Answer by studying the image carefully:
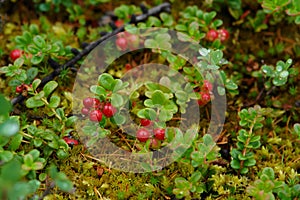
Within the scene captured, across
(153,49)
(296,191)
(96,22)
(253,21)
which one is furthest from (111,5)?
(296,191)

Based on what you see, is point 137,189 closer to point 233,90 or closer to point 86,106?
point 86,106

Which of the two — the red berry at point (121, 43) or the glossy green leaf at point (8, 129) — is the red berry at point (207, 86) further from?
the glossy green leaf at point (8, 129)

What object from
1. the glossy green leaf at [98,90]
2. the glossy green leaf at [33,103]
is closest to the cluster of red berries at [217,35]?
the glossy green leaf at [98,90]

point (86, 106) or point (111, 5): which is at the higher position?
point (111, 5)

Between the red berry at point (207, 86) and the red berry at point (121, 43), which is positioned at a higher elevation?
the red berry at point (121, 43)

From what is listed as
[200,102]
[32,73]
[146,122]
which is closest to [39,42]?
[32,73]
